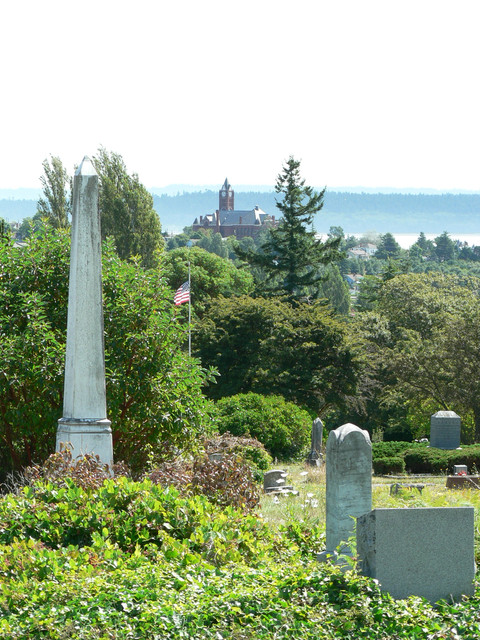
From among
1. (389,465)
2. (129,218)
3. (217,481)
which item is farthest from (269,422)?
(129,218)

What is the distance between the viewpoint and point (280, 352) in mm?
34281

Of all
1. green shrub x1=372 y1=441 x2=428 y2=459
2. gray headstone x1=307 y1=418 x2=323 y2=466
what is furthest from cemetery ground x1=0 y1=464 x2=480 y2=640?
green shrub x1=372 y1=441 x2=428 y2=459

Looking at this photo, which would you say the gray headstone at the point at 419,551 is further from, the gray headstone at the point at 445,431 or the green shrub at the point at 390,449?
the gray headstone at the point at 445,431

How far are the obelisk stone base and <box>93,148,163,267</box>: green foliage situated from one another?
35377mm

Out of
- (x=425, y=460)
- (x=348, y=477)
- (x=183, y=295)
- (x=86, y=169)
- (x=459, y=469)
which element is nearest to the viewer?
(x=348, y=477)

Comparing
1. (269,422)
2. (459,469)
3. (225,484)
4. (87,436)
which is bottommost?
(459,469)

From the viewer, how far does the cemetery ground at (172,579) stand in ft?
17.3

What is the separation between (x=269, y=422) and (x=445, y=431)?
16.2 ft

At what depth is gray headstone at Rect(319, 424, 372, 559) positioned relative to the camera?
7.64m

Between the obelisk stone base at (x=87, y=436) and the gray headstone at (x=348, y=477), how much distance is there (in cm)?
349

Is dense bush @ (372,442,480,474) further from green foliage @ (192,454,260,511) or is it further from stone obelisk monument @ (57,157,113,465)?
Answer: green foliage @ (192,454,260,511)

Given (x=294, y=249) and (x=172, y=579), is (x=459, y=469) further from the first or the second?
(x=294, y=249)

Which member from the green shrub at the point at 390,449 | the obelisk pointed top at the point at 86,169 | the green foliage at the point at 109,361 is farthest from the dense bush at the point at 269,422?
the obelisk pointed top at the point at 86,169

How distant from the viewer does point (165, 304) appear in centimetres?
1277
